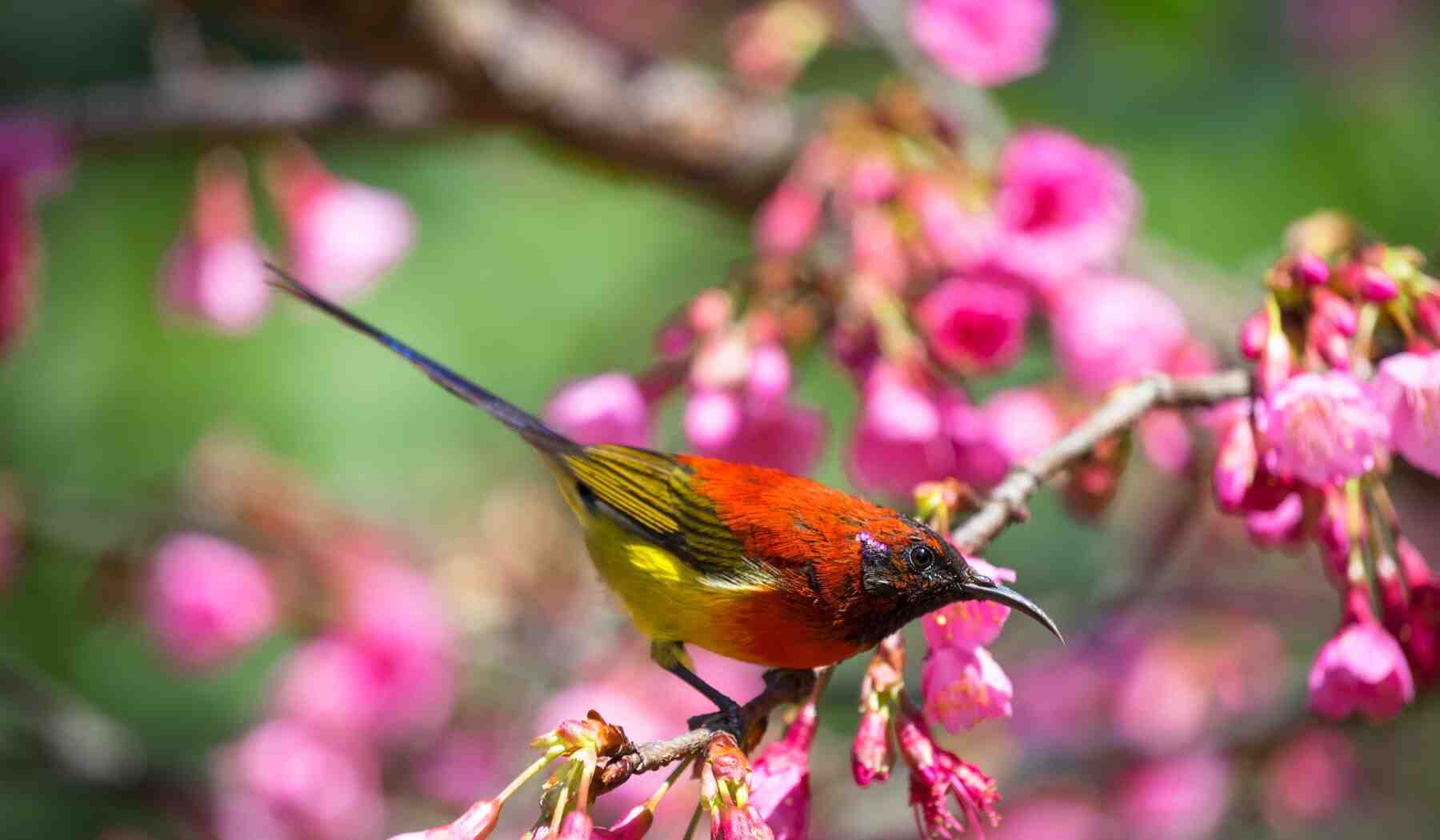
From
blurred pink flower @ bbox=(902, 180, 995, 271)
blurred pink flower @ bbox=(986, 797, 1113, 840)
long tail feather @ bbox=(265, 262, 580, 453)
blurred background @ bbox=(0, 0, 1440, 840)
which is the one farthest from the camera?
blurred pink flower @ bbox=(986, 797, 1113, 840)

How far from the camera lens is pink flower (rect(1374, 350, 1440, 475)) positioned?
129 cm

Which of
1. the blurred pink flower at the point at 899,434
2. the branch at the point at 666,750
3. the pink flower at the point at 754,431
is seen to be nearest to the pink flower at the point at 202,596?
the pink flower at the point at 754,431

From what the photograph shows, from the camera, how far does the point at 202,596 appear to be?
2.86 m

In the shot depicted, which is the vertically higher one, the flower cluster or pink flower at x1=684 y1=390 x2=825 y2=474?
pink flower at x1=684 y1=390 x2=825 y2=474

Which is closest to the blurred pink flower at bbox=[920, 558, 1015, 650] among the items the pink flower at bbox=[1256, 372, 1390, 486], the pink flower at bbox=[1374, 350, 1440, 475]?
the pink flower at bbox=[1256, 372, 1390, 486]

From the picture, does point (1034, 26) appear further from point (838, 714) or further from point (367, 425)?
point (367, 425)

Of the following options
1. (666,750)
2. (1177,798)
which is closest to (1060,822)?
(1177,798)

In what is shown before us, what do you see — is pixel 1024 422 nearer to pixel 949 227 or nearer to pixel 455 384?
pixel 949 227

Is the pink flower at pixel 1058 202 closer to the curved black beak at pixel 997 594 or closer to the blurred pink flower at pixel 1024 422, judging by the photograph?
the blurred pink flower at pixel 1024 422

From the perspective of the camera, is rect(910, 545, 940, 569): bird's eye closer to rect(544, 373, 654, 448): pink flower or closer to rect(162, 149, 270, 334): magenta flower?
rect(544, 373, 654, 448): pink flower

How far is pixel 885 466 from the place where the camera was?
70.9 inches

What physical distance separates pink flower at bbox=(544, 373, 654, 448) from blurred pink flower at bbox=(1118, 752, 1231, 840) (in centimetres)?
139

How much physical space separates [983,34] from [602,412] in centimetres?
90

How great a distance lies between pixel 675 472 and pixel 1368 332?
2.41ft
